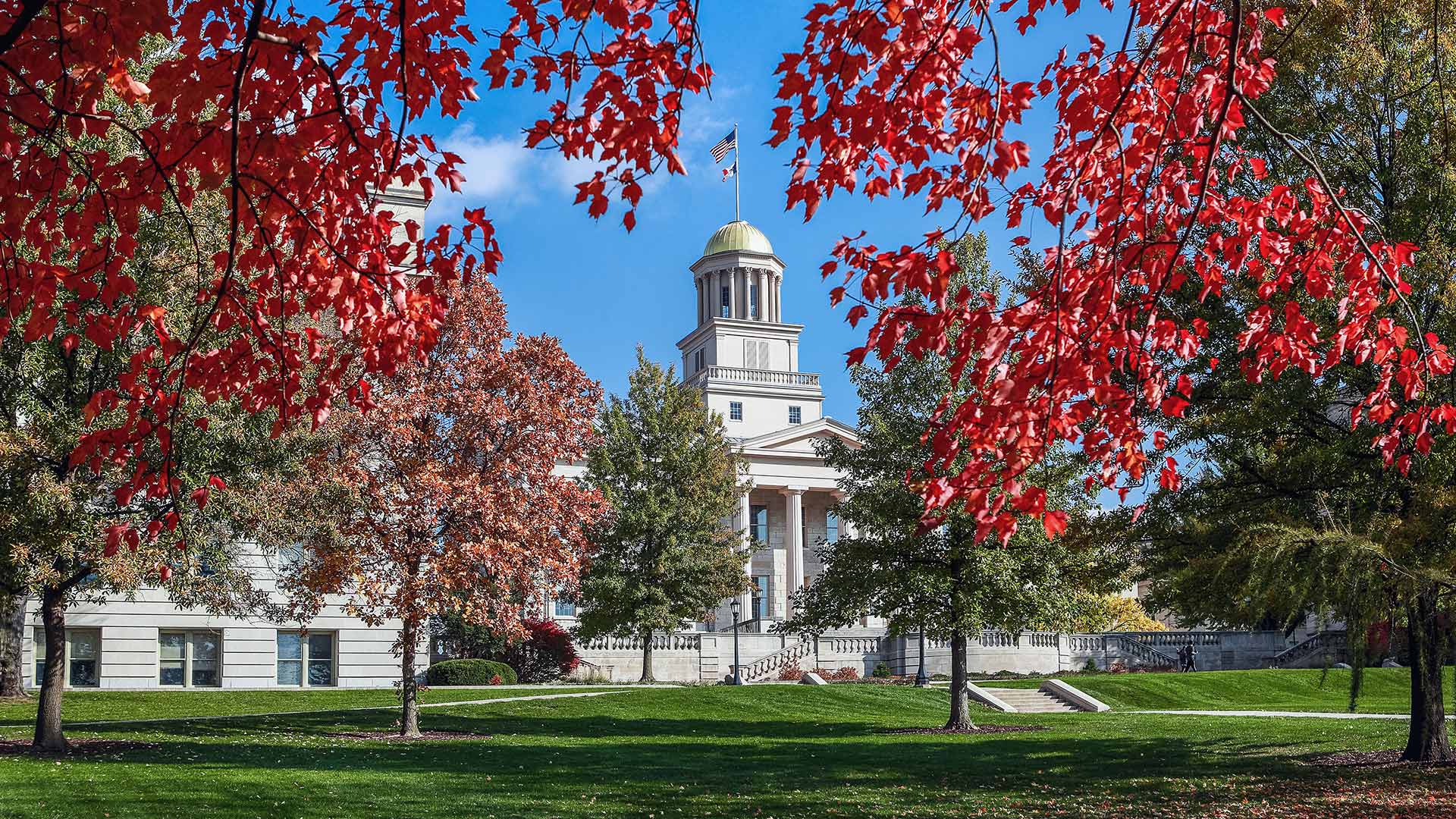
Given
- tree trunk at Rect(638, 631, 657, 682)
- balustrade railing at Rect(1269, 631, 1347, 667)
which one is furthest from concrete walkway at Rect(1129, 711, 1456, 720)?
balustrade railing at Rect(1269, 631, 1347, 667)

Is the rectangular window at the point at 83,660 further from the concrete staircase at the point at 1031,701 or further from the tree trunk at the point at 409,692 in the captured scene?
the concrete staircase at the point at 1031,701

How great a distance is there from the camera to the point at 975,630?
28.7m

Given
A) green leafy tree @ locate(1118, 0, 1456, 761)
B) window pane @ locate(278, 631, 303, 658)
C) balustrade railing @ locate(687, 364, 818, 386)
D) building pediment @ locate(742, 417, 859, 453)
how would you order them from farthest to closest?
balustrade railing @ locate(687, 364, 818, 386), building pediment @ locate(742, 417, 859, 453), window pane @ locate(278, 631, 303, 658), green leafy tree @ locate(1118, 0, 1456, 761)

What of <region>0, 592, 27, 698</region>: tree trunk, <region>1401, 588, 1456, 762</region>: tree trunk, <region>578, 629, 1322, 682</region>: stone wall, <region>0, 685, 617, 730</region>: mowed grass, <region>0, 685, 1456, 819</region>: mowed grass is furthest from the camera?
<region>578, 629, 1322, 682</region>: stone wall

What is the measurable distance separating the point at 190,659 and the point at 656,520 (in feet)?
51.7

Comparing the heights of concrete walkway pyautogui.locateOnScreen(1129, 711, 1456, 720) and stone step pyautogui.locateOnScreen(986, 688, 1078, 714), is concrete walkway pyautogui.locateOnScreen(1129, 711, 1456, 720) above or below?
above

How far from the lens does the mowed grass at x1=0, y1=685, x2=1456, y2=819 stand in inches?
640

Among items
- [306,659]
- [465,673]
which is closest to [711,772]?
[465,673]

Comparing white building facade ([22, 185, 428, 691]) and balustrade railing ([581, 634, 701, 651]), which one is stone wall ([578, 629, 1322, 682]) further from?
white building facade ([22, 185, 428, 691])

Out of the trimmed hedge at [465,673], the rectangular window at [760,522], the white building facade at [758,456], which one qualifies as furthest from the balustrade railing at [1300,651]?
the trimmed hedge at [465,673]

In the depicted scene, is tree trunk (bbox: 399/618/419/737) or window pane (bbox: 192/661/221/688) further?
window pane (bbox: 192/661/221/688)

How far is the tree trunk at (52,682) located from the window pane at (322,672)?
21.4 meters

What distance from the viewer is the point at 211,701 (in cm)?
3447

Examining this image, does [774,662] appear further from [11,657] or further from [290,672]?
[11,657]
